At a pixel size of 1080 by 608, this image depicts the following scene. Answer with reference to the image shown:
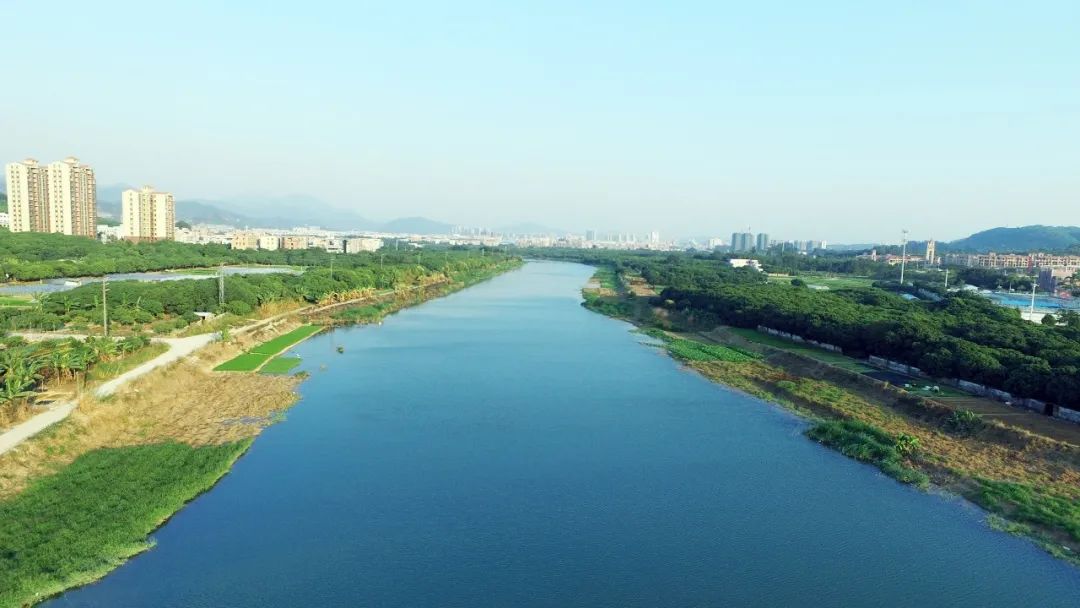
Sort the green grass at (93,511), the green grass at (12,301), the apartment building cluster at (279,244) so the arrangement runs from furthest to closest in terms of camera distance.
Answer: the apartment building cluster at (279,244), the green grass at (12,301), the green grass at (93,511)

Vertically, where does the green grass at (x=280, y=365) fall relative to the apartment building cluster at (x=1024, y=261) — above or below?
below

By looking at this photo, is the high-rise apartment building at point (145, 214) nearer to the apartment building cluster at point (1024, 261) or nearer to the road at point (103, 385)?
the road at point (103, 385)

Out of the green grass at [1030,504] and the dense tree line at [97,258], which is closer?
the green grass at [1030,504]

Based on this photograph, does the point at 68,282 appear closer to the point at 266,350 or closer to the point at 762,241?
the point at 266,350

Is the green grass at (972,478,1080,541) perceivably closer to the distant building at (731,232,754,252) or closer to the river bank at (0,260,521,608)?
the river bank at (0,260,521,608)

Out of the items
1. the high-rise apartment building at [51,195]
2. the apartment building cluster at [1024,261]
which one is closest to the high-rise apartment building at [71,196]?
the high-rise apartment building at [51,195]

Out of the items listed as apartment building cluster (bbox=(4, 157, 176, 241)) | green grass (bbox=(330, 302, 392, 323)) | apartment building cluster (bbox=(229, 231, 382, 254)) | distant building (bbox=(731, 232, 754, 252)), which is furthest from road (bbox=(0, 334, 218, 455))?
distant building (bbox=(731, 232, 754, 252))
